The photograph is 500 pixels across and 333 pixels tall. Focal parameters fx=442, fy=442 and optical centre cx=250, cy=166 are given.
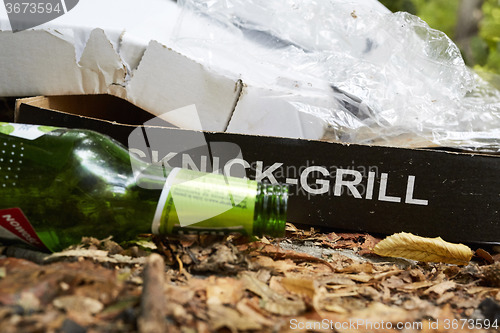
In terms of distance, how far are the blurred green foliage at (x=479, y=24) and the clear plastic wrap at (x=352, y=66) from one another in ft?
1.89

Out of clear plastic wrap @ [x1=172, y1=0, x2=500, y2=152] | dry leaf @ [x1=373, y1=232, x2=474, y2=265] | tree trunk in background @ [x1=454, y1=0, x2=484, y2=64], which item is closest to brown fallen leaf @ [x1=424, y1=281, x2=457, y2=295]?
dry leaf @ [x1=373, y1=232, x2=474, y2=265]

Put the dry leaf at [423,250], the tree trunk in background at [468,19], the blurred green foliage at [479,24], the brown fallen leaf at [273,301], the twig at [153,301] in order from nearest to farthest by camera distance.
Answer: the twig at [153,301], the brown fallen leaf at [273,301], the dry leaf at [423,250], the blurred green foliage at [479,24], the tree trunk in background at [468,19]

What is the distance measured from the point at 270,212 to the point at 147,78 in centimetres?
51

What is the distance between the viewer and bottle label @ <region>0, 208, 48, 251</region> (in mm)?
719

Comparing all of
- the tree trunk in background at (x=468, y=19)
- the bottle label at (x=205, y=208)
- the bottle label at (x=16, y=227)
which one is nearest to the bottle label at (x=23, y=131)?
the bottle label at (x=16, y=227)

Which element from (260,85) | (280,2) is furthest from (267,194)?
(280,2)

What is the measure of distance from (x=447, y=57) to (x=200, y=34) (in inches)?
26.9

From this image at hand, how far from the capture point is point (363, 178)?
Result: 969 mm

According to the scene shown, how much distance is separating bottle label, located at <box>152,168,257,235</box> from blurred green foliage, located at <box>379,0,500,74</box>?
4.39 ft

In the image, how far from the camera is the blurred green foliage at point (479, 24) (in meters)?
3.48

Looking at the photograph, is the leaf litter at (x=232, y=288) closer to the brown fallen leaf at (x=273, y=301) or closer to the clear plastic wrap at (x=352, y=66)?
the brown fallen leaf at (x=273, y=301)

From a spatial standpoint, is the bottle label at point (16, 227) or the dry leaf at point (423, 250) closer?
the bottle label at point (16, 227)

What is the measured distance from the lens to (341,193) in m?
0.98

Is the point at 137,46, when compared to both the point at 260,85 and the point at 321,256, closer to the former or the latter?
the point at 260,85
